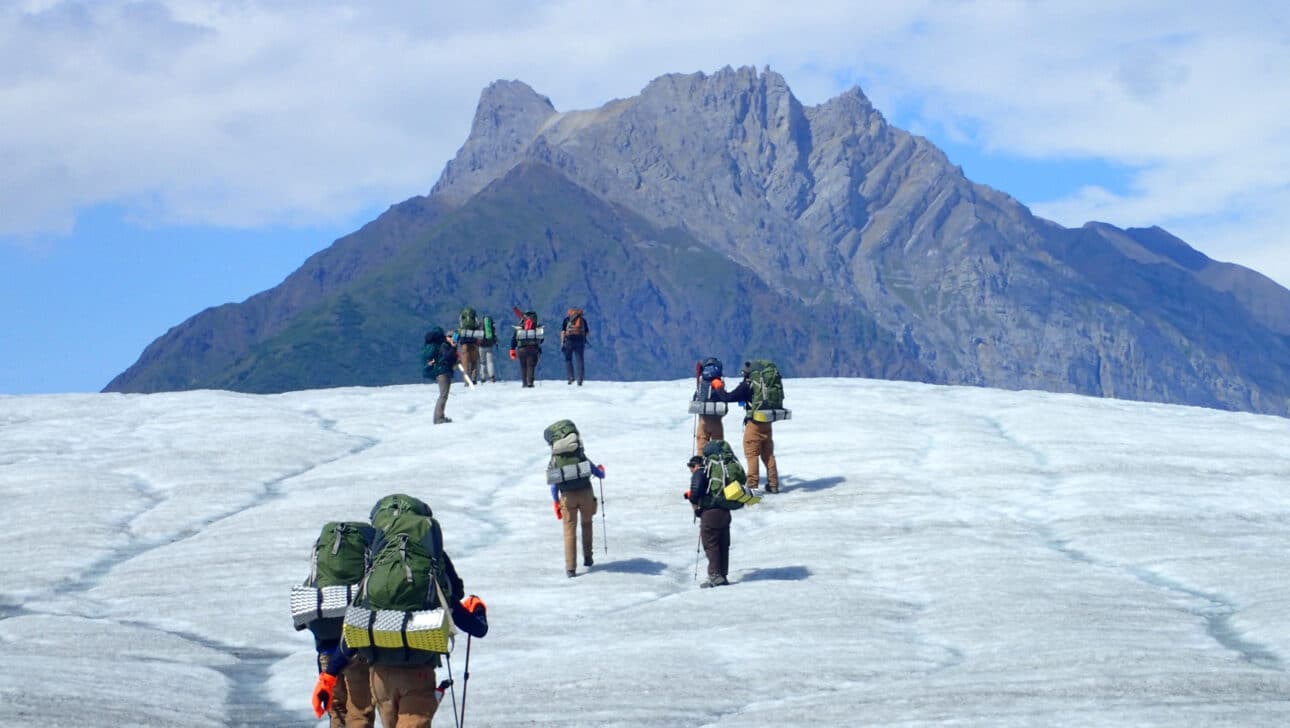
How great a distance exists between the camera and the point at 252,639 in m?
20.3

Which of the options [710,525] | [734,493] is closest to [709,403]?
[710,525]

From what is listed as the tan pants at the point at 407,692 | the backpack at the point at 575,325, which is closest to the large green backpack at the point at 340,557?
the tan pants at the point at 407,692

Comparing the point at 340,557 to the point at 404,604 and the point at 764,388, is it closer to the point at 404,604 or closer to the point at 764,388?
the point at 404,604

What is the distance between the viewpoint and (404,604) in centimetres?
1242

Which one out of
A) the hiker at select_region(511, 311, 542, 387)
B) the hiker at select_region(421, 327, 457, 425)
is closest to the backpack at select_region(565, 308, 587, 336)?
the hiker at select_region(511, 311, 542, 387)

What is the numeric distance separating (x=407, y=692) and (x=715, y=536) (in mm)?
10005

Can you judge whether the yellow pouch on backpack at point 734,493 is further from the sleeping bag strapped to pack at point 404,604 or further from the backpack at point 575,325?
the backpack at point 575,325

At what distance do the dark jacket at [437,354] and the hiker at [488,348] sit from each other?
707cm

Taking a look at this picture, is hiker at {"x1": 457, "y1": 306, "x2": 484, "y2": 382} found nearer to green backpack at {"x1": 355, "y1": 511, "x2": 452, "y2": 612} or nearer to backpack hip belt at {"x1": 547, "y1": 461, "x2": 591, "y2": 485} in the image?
backpack hip belt at {"x1": 547, "y1": 461, "x2": 591, "y2": 485}

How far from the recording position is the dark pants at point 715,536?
72.7 ft

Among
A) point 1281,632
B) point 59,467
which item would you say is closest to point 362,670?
point 1281,632

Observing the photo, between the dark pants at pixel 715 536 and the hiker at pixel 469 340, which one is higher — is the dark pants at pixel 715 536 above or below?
below

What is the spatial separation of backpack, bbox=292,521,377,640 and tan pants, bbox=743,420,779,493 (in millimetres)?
16318

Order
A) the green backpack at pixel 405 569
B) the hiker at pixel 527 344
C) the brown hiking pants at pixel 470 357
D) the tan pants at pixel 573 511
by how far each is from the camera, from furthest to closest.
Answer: the brown hiking pants at pixel 470 357 < the hiker at pixel 527 344 < the tan pants at pixel 573 511 < the green backpack at pixel 405 569
